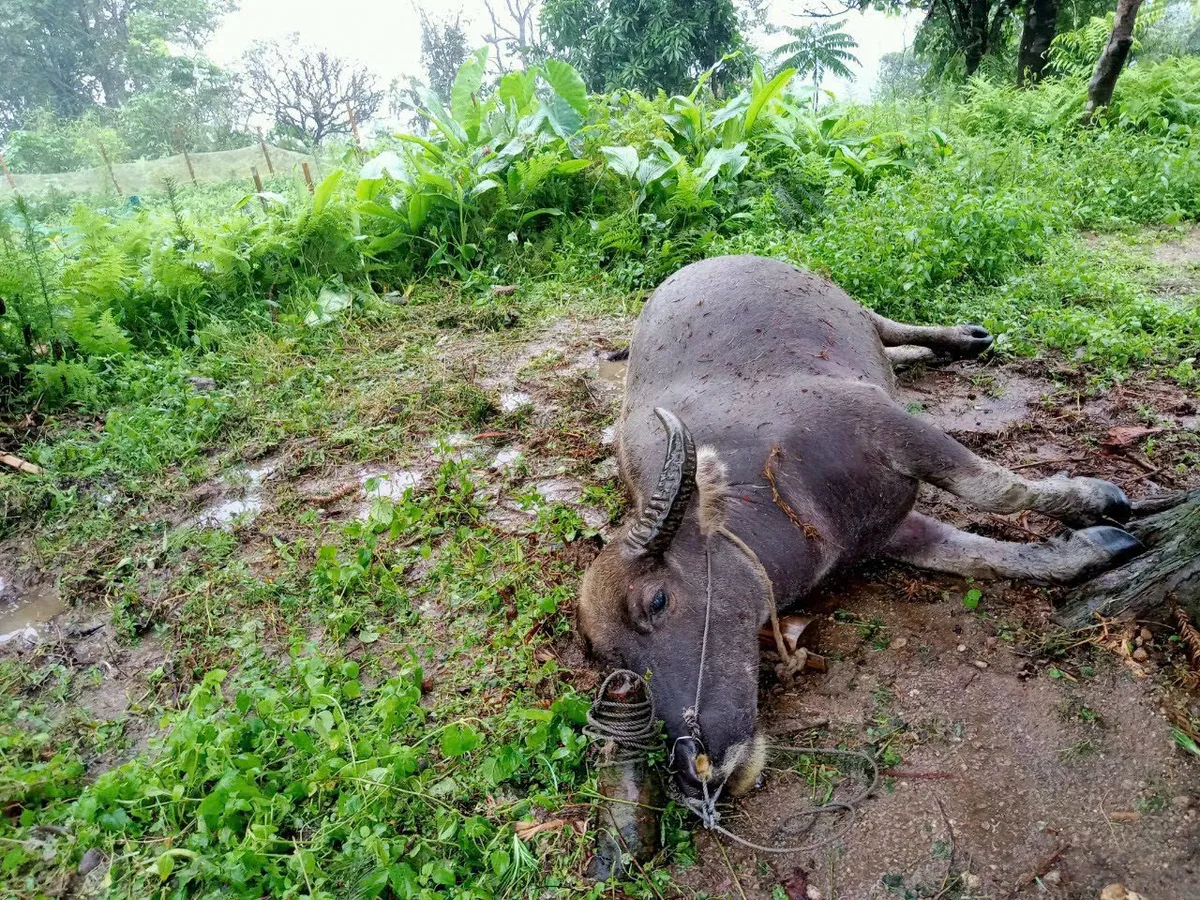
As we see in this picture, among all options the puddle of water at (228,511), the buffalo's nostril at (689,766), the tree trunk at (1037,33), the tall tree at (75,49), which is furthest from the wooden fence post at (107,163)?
the tree trunk at (1037,33)

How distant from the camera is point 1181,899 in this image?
6.45ft

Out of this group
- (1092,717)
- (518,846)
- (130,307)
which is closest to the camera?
(518,846)

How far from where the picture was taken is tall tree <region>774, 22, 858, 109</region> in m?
27.6

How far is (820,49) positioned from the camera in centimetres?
2756

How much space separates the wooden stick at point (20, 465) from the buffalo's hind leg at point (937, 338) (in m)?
5.61

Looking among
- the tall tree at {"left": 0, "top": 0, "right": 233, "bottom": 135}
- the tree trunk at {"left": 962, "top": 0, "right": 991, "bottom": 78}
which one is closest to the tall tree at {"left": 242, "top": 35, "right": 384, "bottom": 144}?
the tall tree at {"left": 0, "top": 0, "right": 233, "bottom": 135}

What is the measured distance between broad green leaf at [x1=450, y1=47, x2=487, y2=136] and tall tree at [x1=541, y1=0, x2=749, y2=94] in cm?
1587

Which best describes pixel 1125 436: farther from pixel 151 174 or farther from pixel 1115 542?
pixel 151 174

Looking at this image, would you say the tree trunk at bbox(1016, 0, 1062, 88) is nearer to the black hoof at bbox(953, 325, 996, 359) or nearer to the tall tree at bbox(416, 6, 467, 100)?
the black hoof at bbox(953, 325, 996, 359)

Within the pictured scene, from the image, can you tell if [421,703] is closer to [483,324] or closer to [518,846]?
[518,846]

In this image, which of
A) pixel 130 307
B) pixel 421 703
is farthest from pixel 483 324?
pixel 421 703

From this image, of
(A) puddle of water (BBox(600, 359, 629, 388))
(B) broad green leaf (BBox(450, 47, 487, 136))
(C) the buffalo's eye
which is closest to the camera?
(C) the buffalo's eye

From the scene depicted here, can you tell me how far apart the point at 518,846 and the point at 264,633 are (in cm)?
179

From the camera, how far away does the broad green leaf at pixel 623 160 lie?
7852 mm
